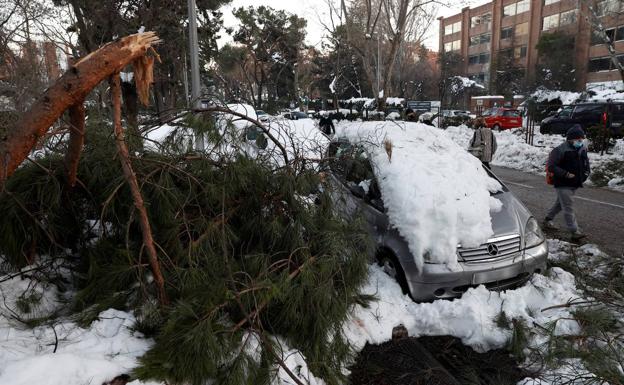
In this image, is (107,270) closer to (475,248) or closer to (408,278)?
(408,278)

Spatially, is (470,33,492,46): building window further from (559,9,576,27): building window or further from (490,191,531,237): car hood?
(490,191,531,237): car hood

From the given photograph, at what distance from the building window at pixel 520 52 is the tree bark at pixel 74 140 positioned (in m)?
53.9

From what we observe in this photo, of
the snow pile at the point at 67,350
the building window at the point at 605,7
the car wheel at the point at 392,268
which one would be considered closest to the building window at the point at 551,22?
the building window at the point at 605,7

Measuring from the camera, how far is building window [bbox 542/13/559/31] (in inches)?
1709

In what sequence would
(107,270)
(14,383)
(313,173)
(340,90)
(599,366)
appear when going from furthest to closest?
1. (340,90)
2. (313,173)
3. (107,270)
4. (599,366)
5. (14,383)

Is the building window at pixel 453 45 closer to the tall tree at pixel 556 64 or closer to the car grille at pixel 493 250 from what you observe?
the tall tree at pixel 556 64

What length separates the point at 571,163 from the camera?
5566 mm

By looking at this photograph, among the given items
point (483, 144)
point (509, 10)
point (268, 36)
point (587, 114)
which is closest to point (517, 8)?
point (509, 10)

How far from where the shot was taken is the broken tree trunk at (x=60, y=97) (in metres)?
2.18

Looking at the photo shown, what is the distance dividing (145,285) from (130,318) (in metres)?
0.20

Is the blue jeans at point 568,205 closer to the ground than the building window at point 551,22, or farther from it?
closer to the ground

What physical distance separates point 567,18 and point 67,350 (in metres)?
50.0

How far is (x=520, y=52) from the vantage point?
48.2 meters

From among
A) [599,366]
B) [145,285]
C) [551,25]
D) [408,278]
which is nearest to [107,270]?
[145,285]
